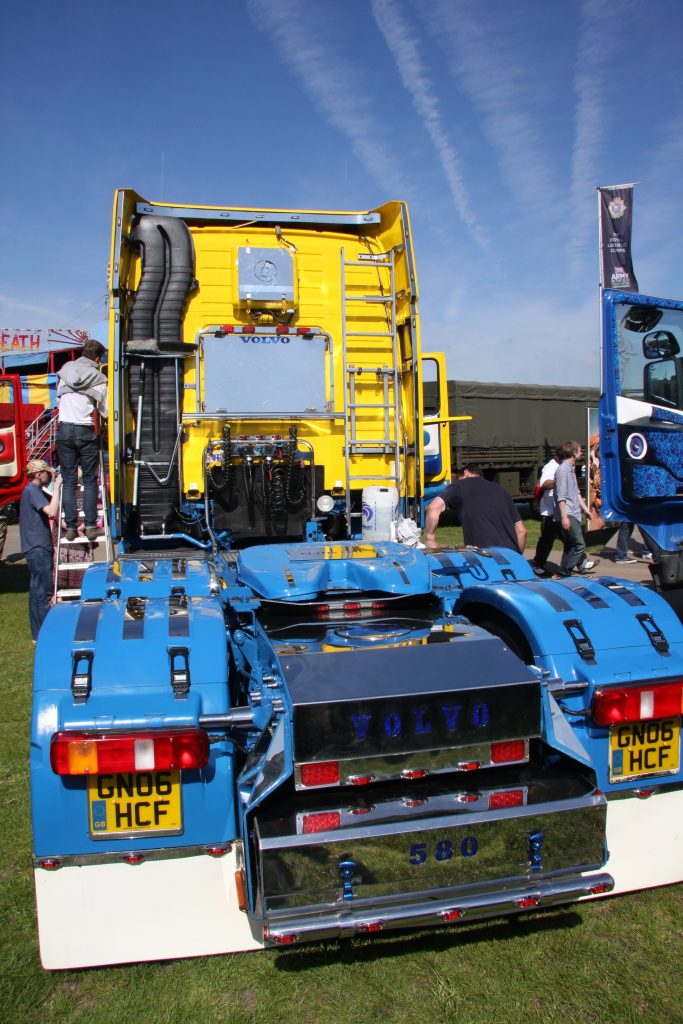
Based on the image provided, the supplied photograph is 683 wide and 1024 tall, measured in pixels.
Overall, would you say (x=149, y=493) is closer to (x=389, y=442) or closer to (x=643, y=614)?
(x=389, y=442)

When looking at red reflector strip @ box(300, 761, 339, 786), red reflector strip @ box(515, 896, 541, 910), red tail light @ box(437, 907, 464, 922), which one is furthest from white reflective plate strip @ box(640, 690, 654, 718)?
red reflector strip @ box(300, 761, 339, 786)

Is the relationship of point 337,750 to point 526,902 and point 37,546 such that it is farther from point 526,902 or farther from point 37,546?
point 37,546

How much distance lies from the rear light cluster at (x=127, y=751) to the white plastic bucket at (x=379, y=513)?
10.9 feet

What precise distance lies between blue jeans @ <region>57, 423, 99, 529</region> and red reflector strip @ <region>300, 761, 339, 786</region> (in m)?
5.43

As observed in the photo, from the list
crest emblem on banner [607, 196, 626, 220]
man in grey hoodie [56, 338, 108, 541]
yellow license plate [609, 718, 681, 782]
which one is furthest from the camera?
crest emblem on banner [607, 196, 626, 220]

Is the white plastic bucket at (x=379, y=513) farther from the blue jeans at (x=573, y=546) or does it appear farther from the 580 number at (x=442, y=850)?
the blue jeans at (x=573, y=546)

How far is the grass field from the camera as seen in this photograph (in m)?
2.53

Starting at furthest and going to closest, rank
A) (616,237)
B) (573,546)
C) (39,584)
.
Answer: (573,546) < (616,237) < (39,584)

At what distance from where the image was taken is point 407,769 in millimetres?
2578

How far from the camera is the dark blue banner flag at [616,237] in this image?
840cm

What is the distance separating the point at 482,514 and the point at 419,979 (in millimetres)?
4043

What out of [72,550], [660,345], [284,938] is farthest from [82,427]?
[284,938]

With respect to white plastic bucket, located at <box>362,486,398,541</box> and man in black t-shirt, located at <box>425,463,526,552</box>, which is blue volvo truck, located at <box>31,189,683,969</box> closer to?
white plastic bucket, located at <box>362,486,398,541</box>

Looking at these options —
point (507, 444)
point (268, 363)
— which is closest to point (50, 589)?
point (268, 363)
